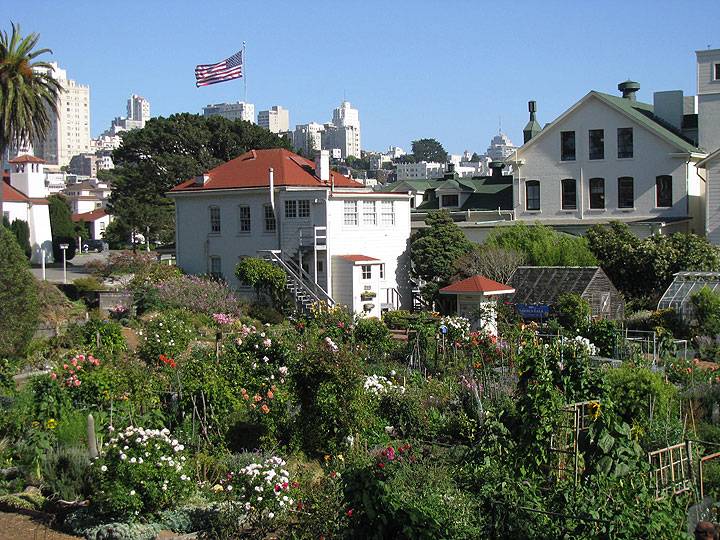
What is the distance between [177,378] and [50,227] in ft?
211

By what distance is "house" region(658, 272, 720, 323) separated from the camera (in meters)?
28.5

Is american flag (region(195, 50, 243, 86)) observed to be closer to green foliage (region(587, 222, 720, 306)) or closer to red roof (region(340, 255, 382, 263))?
red roof (region(340, 255, 382, 263))

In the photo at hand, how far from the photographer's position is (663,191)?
4672 centimetres

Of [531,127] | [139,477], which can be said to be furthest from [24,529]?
[531,127]

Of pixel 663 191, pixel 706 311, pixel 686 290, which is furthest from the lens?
pixel 663 191

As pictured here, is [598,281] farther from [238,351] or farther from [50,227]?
[50,227]

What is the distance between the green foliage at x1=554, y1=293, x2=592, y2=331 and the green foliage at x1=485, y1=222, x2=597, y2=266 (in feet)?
22.7

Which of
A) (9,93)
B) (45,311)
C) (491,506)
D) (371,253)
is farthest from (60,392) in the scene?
(9,93)

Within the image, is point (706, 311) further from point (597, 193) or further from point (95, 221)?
point (95, 221)

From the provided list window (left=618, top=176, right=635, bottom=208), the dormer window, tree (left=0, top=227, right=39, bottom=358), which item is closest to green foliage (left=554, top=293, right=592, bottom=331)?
tree (left=0, top=227, right=39, bottom=358)

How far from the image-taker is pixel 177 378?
16375 millimetres

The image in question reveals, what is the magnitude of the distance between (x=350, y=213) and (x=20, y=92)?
50.6 ft

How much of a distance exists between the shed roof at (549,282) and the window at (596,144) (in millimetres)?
17062

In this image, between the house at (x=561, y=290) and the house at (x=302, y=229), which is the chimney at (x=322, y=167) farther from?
the house at (x=561, y=290)
